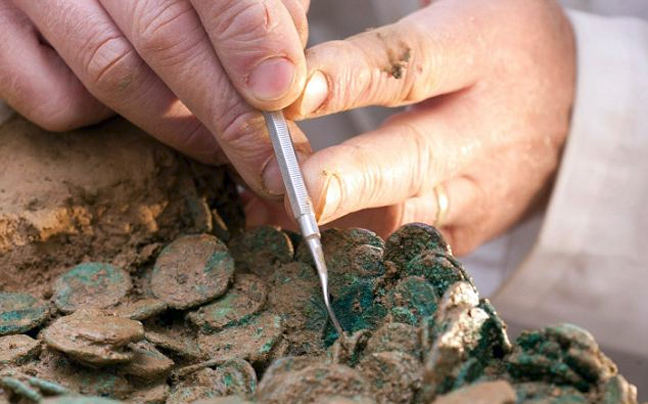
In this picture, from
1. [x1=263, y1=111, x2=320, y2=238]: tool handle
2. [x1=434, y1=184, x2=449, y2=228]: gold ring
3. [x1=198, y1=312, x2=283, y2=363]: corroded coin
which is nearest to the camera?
[x1=198, y1=312, x2=283, y2=363]: corroded coin

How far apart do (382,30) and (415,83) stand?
0.08 metres

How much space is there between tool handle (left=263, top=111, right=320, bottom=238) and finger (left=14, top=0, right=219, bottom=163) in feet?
0.51

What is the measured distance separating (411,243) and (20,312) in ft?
1.13

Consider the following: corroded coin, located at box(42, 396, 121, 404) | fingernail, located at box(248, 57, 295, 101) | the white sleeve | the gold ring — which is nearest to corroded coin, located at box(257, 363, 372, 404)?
corroded coin, located at box(42, 396, 121, 404)

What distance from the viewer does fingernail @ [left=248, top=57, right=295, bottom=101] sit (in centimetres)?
76

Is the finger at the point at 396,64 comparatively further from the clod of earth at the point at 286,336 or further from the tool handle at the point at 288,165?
the clod of earth at the point at 286,336

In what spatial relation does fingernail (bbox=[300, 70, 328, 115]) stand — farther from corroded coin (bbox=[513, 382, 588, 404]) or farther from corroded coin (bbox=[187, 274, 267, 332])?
corroded coin (bbox=[513, 382, 588, 404])

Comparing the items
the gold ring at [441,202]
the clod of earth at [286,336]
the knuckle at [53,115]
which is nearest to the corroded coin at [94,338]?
the clod of earth at [286,336]

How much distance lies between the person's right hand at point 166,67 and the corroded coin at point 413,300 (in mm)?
235

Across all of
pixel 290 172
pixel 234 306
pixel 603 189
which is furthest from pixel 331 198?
pixel 603 189

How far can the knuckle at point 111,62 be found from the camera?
2.81 feet

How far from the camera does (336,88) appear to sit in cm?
85

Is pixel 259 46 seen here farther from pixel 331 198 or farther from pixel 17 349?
pixel 17 349

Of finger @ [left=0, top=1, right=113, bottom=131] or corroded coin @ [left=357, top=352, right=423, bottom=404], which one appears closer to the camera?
corroded coin @ [left=357, top=352, right=423, bottom=404]
